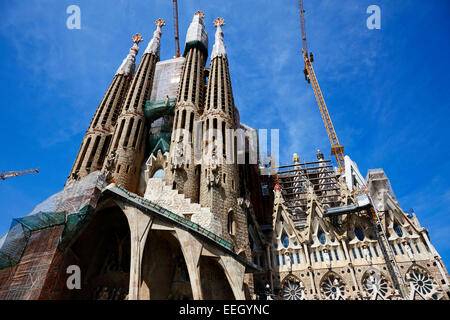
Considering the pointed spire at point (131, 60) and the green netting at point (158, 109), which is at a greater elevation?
the pointed spire at point (131, 60)

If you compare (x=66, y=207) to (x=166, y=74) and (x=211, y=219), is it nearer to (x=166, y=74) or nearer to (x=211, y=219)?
(x=211, y=219)

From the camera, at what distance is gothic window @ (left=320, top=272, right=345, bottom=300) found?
24797 mm

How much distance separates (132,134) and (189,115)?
697cm

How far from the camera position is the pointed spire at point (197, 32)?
42.4 meters

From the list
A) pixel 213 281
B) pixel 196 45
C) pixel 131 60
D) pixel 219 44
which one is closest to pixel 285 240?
pixel 213 281

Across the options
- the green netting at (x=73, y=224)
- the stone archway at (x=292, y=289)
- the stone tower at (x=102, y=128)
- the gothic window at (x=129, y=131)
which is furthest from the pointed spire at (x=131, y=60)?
the stone archway at (x=292, y=289)

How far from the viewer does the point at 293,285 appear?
25969mm

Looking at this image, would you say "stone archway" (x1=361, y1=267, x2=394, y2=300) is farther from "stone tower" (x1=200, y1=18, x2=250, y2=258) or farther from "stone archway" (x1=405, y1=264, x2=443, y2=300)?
"stone tower" (x1=200, y1=18, x2=250, y2=258)

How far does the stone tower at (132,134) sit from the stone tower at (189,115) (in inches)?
186

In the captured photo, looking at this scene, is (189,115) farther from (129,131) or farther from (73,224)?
(73,224)

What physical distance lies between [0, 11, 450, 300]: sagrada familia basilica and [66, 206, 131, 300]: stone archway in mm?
83

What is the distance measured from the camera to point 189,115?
32656 millimetres

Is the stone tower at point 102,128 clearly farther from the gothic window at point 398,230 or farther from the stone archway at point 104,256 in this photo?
the gothic window at point 398,230

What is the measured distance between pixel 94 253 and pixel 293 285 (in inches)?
690
